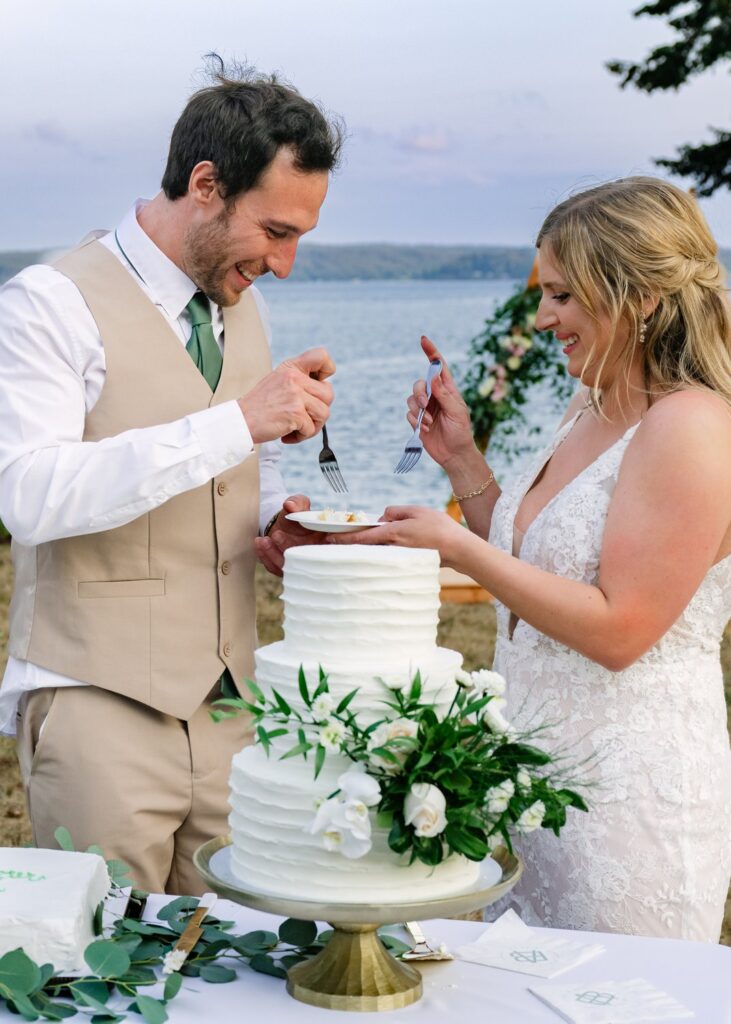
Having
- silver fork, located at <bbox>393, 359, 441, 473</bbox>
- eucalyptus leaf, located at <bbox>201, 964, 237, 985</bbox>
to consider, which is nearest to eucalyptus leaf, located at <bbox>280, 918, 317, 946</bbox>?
eucalyptus leaf, located at <bbox>201, 964, 237, 985</bbox>

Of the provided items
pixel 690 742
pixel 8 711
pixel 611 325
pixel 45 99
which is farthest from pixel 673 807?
pixel 45 99

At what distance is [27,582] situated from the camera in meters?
2.42

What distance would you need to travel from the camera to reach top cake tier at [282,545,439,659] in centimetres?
158

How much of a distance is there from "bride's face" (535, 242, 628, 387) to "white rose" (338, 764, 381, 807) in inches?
46.3

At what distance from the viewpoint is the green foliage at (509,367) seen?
809 centimetres

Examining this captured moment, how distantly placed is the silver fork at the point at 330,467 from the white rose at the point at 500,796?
1.23 metres

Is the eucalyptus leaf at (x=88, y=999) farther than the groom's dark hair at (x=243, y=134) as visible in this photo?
No

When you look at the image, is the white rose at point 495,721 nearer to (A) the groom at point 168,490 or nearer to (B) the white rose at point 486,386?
(A) the groom at point 168,490

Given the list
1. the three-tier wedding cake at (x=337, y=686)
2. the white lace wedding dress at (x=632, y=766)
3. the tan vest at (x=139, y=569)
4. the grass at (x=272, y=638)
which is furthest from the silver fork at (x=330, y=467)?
the grass at (x=272, y=638)

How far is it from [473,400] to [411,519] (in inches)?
239

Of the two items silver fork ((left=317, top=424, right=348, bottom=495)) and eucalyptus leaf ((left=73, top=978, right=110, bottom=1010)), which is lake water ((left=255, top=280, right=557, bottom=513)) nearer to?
silver fork ((left=317, top=424, right=348, bottom=495))

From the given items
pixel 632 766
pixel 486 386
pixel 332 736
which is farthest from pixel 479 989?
pixel 486 386

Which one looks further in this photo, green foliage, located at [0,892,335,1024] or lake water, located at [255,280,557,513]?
lake water, located at [255,280,557,513]

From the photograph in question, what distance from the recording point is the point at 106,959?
1.62 m
